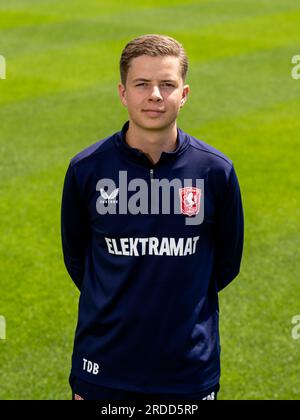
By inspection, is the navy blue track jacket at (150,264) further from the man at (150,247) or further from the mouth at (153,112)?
the mouth at (153,112)

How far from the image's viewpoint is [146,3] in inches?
850

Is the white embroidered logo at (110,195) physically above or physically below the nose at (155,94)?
below

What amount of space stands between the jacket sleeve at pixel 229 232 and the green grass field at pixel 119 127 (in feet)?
5.61

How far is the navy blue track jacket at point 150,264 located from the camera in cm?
297

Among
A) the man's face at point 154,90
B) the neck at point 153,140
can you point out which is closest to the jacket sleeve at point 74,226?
the neck at point 153,140

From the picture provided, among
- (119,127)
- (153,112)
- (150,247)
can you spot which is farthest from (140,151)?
(119,127)

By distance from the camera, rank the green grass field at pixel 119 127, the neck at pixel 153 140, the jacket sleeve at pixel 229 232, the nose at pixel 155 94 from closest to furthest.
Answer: the nose at pixel 155 94 → the neck at pixel 153 140 → the jacket sleeve at pixel 229 232 → the green grass field at pixel 119 127

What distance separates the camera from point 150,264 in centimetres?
297

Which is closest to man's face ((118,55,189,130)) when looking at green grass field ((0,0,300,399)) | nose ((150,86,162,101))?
nose ((150,86,162,101))

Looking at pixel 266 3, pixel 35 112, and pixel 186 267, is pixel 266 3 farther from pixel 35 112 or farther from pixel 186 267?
pixel 186 267

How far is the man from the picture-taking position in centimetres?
295

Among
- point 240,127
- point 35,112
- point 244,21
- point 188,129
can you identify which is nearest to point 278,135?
point 240,127

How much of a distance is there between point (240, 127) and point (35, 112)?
10.7 feet
